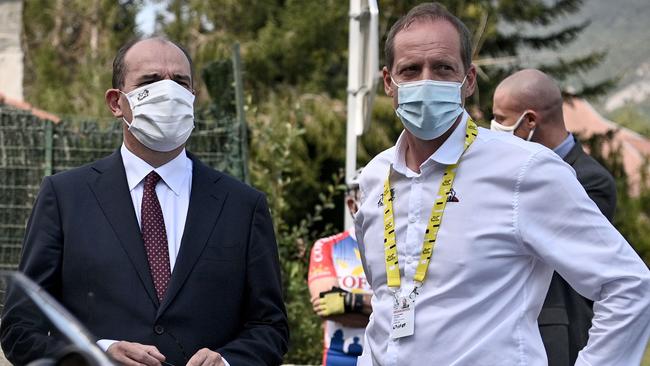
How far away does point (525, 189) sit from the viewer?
3.40 metres

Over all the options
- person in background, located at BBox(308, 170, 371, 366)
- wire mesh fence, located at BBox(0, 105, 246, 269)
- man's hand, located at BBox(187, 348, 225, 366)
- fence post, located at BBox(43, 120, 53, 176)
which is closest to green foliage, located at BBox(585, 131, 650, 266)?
wire mesh fence, located at BBox(0, 105, 246, 269)

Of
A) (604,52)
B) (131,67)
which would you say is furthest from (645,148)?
(131,67)

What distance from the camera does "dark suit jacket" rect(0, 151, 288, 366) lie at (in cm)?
380

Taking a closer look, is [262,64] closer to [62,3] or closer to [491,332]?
[62,3]

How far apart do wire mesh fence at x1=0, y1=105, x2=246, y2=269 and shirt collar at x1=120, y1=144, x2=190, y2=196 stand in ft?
13.1

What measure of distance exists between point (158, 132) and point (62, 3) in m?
17.5

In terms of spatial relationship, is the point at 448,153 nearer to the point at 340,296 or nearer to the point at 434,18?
the point at 434,18

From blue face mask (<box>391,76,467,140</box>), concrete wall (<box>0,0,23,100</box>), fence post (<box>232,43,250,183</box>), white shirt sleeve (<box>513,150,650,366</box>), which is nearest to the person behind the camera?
white shirt sleeve (<box>513,150,650,366</box>)

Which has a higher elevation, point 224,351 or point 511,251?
point 511,251

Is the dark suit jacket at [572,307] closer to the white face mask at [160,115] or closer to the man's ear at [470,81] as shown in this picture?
the man's ear at [470,81]

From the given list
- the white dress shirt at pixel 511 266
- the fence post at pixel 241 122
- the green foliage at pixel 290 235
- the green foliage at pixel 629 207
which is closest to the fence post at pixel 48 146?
the fence post at pixel 241 122

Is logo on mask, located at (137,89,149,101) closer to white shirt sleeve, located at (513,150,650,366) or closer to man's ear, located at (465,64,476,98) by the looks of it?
man's ear, located at (465,64,476,98)

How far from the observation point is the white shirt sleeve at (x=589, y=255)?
3299 millimetres

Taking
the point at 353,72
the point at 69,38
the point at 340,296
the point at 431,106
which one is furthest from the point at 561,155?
the point at 69,38
